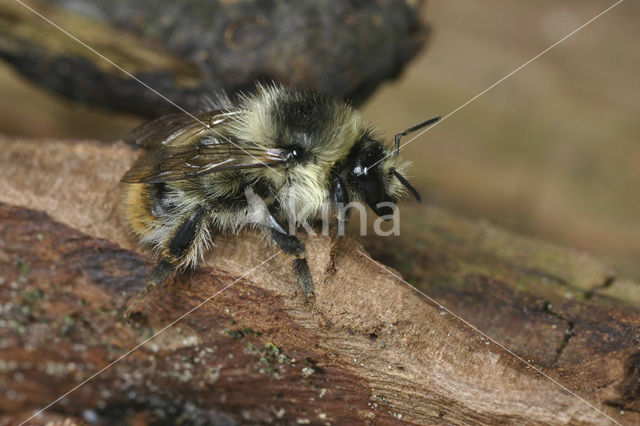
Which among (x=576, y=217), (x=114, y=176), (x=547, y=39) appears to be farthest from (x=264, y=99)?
(x=547, y=39)

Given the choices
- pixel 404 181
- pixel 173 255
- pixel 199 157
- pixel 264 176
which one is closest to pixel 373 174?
pixel 404 181

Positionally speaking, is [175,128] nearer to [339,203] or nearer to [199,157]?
[199,157]

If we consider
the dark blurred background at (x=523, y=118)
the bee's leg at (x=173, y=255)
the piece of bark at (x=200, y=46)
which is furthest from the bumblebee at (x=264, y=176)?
the dark blurred background at (x=523, y=118)

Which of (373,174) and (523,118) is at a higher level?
(523,118)

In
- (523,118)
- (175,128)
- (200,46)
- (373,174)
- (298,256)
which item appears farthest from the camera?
(523,118)

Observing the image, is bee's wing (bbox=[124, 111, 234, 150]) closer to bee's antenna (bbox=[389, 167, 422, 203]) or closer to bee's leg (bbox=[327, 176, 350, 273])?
bee's leg (bbox=[327, 176, 350, 273])

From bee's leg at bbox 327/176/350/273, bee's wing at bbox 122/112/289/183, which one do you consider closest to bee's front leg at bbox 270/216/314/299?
bee's leg at bbox 327/176/350/273

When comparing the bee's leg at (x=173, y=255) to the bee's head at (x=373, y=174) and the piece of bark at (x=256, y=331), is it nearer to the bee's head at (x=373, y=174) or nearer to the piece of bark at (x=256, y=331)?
the piece of bark at (x=256, y=331)
